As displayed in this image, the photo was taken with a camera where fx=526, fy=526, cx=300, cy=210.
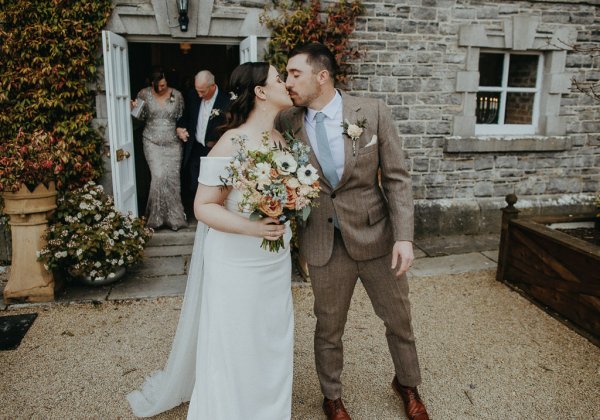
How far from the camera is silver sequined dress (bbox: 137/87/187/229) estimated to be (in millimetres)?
6602

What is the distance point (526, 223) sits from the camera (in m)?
4.94

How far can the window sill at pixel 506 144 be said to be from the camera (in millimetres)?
6840

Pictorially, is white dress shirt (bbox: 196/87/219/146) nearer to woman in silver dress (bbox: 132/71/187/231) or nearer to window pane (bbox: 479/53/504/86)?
woman in silver dress (bbox: 132/71/187/231)

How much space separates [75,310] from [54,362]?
3.09ft

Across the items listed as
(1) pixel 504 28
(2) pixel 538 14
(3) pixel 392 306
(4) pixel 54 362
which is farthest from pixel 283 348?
(2) pixel 538 14

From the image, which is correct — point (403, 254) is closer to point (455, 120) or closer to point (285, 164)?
point (285, 164)

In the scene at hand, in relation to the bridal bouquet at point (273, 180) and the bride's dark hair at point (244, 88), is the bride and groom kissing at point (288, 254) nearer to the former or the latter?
the bride's dark hair at point (244, 88)

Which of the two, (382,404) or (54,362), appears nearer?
(382,404)

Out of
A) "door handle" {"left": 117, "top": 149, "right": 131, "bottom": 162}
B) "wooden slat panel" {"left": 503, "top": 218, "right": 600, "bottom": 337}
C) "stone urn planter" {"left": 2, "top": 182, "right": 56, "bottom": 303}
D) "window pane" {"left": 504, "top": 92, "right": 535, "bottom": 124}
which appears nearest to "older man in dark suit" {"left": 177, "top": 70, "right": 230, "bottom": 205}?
"door handle" {"left": 117, "top": 149, "right": 131, "bottom": 162}

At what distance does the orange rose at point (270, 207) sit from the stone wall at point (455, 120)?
14.6 feet

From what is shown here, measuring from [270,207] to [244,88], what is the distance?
688mm

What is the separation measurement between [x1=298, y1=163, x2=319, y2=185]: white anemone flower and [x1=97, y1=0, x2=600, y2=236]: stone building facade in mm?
4177

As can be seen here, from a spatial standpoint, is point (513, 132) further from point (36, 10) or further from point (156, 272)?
point (36, 10)

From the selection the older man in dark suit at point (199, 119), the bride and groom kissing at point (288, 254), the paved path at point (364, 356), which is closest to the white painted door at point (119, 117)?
the older man in dark suit at point (199, 119)
